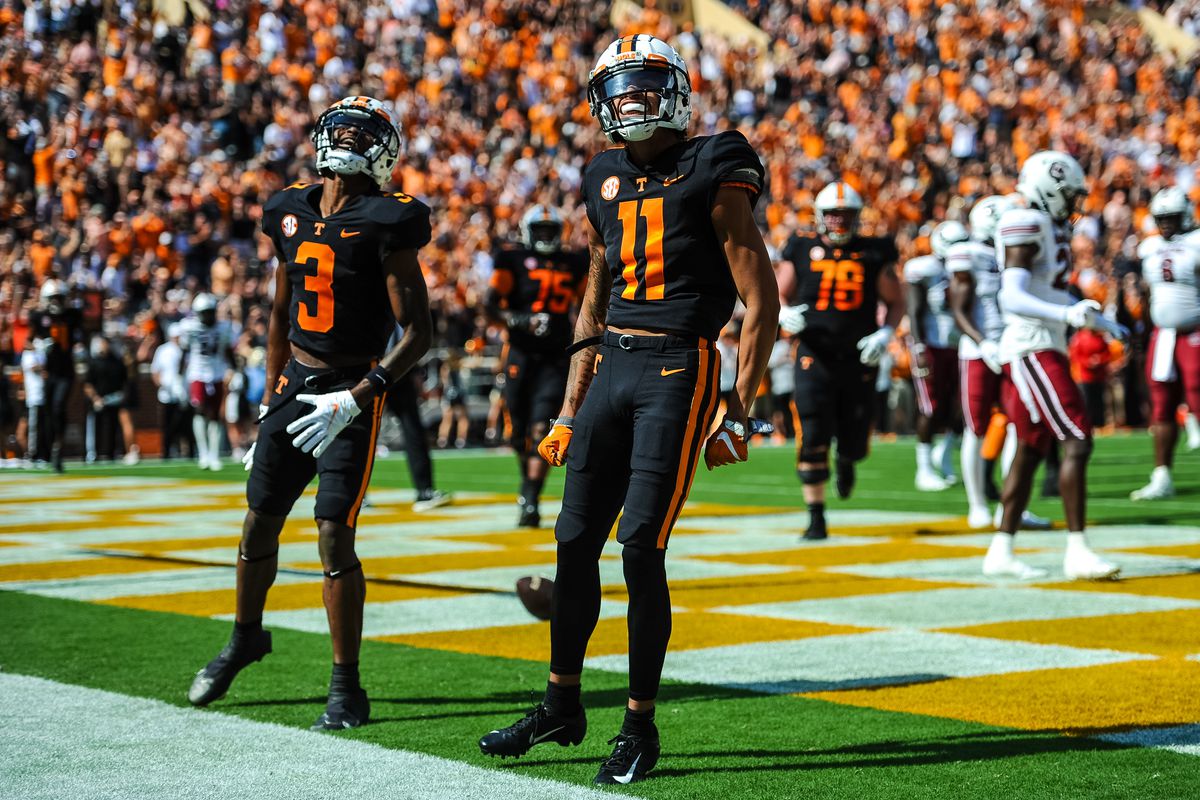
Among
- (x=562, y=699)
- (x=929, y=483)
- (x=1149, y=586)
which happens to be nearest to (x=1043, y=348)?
(x=1149, y=586)

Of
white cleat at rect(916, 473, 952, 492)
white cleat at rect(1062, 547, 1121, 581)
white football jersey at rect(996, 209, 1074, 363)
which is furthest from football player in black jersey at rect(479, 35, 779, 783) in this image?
white cleat at rect(916, 473, 952, 492)

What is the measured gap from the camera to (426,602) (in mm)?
7914

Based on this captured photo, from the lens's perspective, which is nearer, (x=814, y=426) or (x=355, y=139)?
(x=355, y=139)

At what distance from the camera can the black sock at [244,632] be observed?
18.2 ft

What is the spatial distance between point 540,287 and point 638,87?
23.6 ft

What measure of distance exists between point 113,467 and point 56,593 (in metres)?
12.6

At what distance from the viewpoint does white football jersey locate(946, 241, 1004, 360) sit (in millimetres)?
11133

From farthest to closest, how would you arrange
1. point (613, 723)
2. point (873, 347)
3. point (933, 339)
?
1. point (933, 339)
2. point (873, 347)
3. point (613, 723)

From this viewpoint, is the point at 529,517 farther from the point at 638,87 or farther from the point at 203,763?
the point at 638,87

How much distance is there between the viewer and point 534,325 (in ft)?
37.9

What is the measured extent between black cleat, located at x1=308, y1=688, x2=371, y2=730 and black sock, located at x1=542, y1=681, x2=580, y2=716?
78 centimetres

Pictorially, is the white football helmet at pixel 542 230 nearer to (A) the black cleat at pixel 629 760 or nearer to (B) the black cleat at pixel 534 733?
(B) the black cleat at pixel 534 733

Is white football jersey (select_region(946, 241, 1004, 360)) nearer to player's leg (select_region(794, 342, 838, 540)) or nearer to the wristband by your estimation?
player's leg (select_region(794, 342, 838, 540))

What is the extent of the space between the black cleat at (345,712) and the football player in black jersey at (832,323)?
19.0 feet
